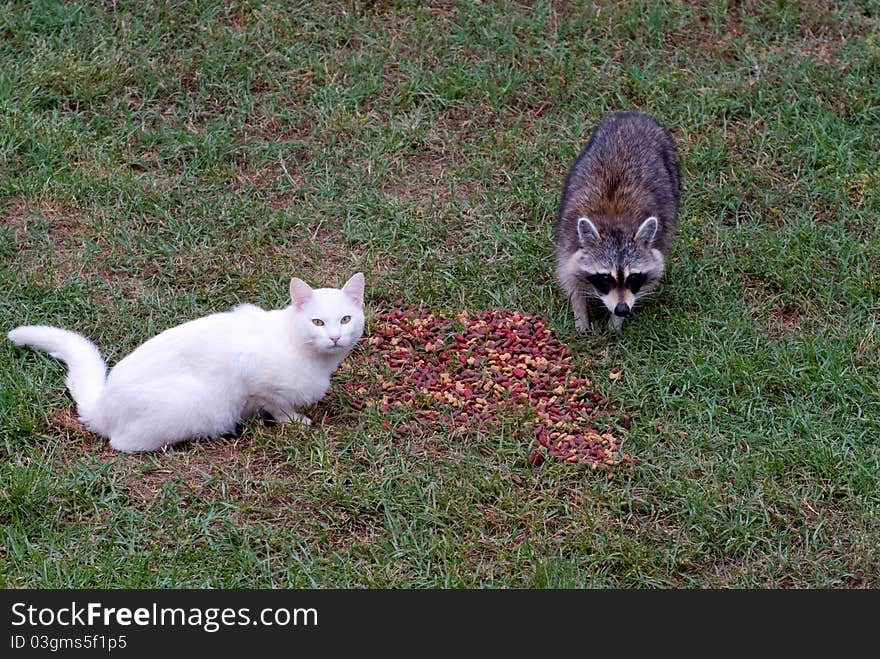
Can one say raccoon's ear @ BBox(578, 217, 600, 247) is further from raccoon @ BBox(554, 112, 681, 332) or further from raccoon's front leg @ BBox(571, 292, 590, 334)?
raccoon's front leg @ BBox(571, 292, 590, 334)

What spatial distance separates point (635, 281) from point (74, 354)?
311 centimetres

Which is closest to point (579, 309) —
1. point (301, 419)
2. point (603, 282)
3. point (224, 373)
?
point (603, 282)

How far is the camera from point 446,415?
5527 mm

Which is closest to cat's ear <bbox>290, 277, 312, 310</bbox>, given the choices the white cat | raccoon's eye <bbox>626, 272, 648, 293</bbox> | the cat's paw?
the white cat

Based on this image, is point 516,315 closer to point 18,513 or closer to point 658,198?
point 658,198

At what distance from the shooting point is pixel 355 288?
5355 millimetres

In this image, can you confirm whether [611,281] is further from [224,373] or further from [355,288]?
[224,373]

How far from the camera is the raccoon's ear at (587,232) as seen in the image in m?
6.30

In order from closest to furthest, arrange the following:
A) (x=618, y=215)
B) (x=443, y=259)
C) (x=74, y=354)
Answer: (x=74, y=354)
(x=618, y=215)
(x=443, y=259)

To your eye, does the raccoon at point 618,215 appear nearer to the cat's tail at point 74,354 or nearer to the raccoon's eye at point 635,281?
the raccoon's eye at point 635,281

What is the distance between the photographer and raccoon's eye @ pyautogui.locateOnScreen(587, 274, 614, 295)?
6.23 m

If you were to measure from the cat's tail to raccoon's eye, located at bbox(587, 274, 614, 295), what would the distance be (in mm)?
2745

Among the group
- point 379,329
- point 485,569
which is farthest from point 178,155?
point 485,569

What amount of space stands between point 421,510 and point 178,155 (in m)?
3.75
